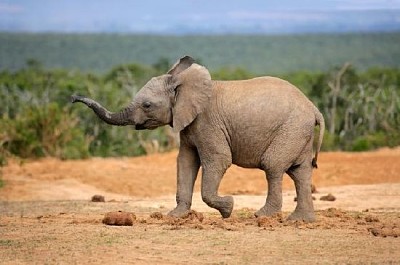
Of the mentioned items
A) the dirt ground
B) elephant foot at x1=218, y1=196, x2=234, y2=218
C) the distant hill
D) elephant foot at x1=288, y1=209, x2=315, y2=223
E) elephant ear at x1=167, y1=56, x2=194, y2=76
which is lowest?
the dirt ground

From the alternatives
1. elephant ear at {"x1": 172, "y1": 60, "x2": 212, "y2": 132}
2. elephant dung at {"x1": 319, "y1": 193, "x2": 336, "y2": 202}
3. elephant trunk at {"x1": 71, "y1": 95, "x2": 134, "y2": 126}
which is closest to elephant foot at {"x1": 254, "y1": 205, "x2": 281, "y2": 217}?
elephant ear at {"x1": 172, "y1": 60, "x2": 212, "y2": 132}

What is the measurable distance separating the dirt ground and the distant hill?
62.3 meters

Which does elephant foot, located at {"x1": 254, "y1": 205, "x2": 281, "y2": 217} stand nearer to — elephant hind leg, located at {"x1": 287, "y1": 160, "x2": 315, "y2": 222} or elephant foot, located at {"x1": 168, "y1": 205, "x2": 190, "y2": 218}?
elephant hind leg, located at {"x1": 287, "y1": 160, "x2": 315, "y2": 222}

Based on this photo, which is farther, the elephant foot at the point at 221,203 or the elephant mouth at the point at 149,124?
the elephant mouth at the point at 149,124

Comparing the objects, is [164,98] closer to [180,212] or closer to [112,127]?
[180,212]

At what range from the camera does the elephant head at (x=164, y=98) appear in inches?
547

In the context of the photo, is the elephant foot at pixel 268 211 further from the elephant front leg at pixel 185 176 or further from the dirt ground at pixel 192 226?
the elephant front leg at pixel 185 176

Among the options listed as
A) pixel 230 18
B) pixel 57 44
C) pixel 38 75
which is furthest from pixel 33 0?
pixel 38 75

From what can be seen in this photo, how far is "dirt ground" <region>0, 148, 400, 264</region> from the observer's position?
11484mm

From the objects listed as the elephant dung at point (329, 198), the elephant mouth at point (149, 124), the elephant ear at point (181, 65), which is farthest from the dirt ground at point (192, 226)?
the elephant ear at point (181, 65)

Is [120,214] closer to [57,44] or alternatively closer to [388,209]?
[388,209]

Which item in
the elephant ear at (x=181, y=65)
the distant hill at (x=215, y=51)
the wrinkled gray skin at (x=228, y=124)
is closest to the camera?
the wrinkled gray skin at (x=228, y=124)

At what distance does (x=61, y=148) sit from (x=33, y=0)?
104m

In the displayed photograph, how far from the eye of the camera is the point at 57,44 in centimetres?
11369
